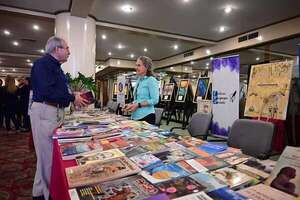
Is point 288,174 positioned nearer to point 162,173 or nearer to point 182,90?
point 162,173

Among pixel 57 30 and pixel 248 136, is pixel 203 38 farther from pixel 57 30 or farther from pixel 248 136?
pixel 248 136

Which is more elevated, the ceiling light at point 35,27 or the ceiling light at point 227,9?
the ceiling light at point 35,27

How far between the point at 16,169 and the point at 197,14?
4698mm

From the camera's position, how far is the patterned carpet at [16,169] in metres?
2.35

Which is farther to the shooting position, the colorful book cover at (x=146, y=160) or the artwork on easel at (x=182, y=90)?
the artwork on easel at (x=182, y=90)

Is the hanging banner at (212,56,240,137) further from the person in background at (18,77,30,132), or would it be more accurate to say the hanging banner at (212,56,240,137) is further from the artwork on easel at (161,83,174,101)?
the person in background at (18,77,30,132)

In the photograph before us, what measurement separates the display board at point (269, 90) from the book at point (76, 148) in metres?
2.67

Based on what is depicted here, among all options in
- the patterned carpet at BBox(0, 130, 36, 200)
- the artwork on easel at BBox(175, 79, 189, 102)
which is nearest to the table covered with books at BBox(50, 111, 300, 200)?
the patterned carpet at BBox(0, 130, 36, 200)

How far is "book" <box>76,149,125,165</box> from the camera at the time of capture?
109 centimetres

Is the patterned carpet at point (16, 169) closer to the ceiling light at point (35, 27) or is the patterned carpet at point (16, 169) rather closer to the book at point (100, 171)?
the book at point (100, 171)

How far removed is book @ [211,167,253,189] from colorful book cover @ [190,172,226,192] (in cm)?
3

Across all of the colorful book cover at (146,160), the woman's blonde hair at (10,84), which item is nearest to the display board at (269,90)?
the colorful book cover at (146,160)

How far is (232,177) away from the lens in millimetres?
887

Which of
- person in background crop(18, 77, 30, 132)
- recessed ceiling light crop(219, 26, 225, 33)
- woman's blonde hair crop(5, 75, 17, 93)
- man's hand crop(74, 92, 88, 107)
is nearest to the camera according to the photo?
man's hand crop(74, 92, 88, 107)
